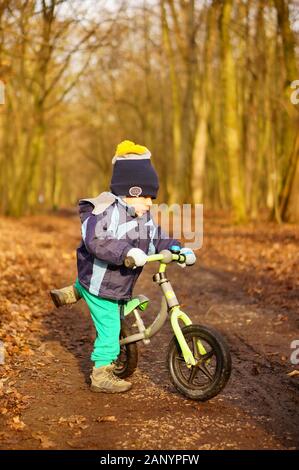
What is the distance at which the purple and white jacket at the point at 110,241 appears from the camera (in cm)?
434

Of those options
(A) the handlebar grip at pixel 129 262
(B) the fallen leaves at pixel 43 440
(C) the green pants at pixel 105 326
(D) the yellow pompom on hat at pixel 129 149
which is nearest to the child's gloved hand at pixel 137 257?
(A) the handlebar grip at pixel 129 262

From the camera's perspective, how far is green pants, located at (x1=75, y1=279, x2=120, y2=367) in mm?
4555

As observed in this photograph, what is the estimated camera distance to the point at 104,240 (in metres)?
4.33

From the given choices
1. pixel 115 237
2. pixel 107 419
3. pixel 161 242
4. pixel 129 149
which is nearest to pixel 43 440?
pixel 107 419

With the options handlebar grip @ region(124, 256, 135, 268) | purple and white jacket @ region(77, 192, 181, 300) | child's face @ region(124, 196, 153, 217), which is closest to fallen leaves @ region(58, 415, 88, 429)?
purple and white jacket @ region(77, 192, 181, 300)

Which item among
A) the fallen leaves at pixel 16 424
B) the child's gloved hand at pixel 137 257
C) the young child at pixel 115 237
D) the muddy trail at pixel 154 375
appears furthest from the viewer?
the young child at pixel 115 237

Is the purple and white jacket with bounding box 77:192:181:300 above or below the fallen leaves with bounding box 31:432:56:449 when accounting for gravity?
above

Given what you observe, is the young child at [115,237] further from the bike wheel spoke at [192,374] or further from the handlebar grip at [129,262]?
the bike wheel spoke at [192,374]

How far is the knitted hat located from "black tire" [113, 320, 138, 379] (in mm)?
1142

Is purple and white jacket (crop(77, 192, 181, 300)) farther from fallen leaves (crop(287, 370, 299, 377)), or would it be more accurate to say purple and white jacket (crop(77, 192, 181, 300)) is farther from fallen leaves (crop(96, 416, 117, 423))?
fallen leaves (crop(287, 370, 299, 377))

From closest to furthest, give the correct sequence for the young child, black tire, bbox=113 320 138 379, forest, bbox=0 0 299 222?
1. the young child
2. black tire, bbox=113 320 138 379
3. forest, bbox=0 0 299 222

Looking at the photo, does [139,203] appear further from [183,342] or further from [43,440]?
[43,440]

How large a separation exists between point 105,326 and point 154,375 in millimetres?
819

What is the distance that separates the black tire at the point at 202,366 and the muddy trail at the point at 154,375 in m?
0.11
